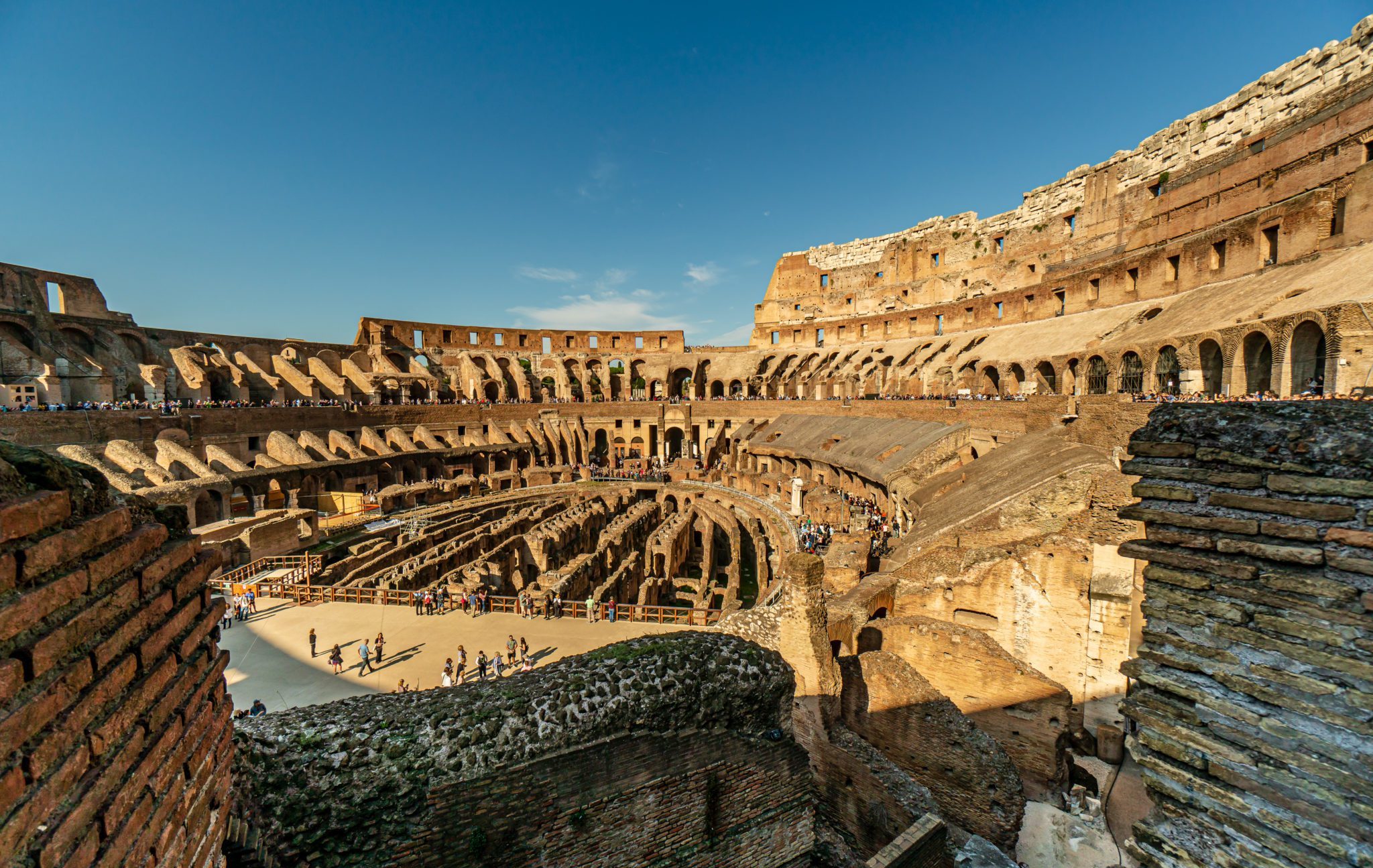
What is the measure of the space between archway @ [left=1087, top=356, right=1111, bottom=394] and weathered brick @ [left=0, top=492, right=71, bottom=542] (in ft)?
83.2

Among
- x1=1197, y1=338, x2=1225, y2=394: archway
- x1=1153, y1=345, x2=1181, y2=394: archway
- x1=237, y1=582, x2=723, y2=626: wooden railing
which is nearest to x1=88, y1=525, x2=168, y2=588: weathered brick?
x1=237, y1=582, x2=723, y2=626: wooden railing

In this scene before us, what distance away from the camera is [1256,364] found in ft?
47.5

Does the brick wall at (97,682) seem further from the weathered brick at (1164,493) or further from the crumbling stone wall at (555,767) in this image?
the weathered brick at (1164,493)

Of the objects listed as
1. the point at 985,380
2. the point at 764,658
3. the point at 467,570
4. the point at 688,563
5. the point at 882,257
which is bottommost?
the point at 688,563

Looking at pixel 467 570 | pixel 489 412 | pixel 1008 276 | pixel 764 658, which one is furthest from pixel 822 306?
pixel 764 658

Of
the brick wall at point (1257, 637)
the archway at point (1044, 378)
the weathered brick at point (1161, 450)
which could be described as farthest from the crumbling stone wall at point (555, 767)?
the archway at point (1044, 378)

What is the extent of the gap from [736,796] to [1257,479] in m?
4.79

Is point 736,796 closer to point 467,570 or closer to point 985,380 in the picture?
point 467,570

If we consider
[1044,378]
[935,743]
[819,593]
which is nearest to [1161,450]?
[819,593]

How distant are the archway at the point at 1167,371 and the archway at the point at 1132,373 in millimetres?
498

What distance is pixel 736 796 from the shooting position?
5.23 m

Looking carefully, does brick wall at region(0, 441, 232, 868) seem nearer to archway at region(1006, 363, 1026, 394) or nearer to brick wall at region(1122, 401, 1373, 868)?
brick wall at region(1122, 401, 1373, 868)

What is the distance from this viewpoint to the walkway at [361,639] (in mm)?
10281

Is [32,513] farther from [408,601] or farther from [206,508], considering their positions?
[206,508]
